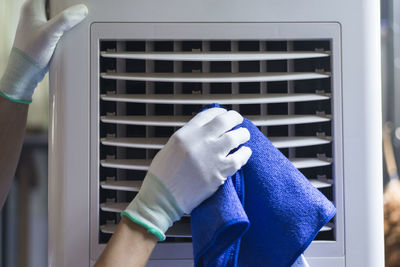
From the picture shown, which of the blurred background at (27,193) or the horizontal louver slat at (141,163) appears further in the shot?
the blurred background at (27,193)

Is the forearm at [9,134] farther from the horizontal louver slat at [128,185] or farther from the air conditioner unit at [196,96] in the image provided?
the horizontal louver slat at [128,185]

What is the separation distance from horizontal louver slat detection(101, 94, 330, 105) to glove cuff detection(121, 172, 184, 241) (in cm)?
13

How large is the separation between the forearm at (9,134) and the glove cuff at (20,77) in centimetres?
4

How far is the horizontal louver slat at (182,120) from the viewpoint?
0.77m

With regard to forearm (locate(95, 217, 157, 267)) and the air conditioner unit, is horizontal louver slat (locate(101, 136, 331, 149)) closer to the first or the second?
the air conditioner unit

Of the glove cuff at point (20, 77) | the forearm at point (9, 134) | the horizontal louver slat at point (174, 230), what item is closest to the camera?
the horizontal louver slat at point (174, 230)

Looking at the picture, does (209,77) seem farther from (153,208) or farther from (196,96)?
(153,208)

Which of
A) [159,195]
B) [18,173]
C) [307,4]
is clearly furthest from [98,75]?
[18,173]

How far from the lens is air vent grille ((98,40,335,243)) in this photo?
2.54 ft

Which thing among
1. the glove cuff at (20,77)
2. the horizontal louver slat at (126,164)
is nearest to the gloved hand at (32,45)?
the glove cuff at (20,77)

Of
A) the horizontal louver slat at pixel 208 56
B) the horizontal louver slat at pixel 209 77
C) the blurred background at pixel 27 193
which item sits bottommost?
the blurred background at pixel 27 193

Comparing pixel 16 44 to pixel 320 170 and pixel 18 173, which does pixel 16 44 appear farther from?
pixel 320 170

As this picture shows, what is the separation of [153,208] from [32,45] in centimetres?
41

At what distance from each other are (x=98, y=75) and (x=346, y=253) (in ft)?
1.79
